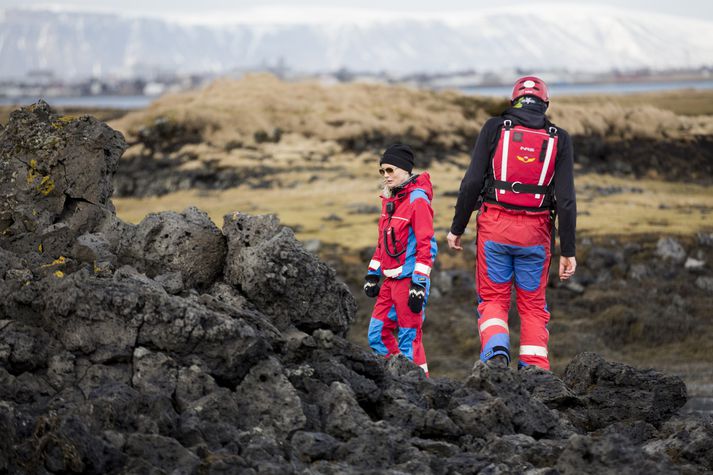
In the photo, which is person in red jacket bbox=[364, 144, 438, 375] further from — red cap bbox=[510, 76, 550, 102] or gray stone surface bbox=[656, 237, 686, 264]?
gray stone surface bbox=[656, 237, 686, 264]

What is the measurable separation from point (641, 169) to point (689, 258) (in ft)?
71.2

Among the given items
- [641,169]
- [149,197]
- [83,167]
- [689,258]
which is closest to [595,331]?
[689,258]

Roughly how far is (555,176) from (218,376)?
3665mm

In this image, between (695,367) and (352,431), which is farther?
(695,367)

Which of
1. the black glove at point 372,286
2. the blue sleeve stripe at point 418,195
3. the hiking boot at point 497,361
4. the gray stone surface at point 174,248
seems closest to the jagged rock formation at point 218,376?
the gray stone surface at point 174,248

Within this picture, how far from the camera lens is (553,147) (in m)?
8.30

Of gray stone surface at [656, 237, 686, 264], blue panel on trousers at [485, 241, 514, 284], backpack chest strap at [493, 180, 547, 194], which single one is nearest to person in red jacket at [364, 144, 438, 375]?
blue panel on trousers at [485, 241, 514, 284]

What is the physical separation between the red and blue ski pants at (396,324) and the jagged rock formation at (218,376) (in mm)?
821

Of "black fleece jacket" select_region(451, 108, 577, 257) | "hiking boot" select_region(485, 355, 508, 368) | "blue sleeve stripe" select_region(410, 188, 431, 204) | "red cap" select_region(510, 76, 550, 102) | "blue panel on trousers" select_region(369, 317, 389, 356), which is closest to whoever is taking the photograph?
"hiking boot" select_region(485, 355, 508, 368)

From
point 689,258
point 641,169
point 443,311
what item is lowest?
point 443,311

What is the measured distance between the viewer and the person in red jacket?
8781 millimetres

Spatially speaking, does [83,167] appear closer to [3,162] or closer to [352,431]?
[3,162]

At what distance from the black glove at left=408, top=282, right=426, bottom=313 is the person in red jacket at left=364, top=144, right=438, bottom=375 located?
0.07 meters

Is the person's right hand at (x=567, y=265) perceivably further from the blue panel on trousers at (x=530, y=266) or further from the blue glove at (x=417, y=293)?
the blue glove at (x=417, y=293)
